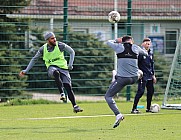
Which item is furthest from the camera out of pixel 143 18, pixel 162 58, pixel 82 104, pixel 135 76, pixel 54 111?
pixel 143 18

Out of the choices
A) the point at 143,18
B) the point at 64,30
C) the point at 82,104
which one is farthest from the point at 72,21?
the point at 82,104

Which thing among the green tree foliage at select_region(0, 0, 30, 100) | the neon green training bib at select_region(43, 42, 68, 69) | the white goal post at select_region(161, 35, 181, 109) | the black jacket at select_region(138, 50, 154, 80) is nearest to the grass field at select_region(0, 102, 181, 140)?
the white goal post at select_region(161, 35, 181, 109)

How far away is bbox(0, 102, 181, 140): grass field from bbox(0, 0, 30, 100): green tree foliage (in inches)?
109

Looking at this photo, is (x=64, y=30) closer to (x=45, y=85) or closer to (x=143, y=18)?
(x=45, y=85)

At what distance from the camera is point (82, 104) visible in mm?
19906

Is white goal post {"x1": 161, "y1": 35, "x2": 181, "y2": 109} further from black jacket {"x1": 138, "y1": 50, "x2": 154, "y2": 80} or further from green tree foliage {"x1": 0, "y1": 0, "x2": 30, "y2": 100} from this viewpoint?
green tree foliage {"x1": 0, "y1": 0, "x2": 30, "y2": 100}

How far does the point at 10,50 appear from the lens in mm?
21078

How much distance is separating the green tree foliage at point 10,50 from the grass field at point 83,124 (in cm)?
276

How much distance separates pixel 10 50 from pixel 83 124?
7.94m

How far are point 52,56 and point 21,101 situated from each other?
562 centimetres

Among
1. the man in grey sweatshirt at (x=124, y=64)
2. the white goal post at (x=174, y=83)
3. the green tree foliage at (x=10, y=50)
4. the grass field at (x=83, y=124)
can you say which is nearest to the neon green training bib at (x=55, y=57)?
the grass field at (x=83, y=124)

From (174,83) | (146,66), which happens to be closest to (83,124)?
(146,66)

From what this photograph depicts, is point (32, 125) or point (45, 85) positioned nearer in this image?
point (32, 125)

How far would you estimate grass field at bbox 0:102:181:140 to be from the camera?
11.6 meters
